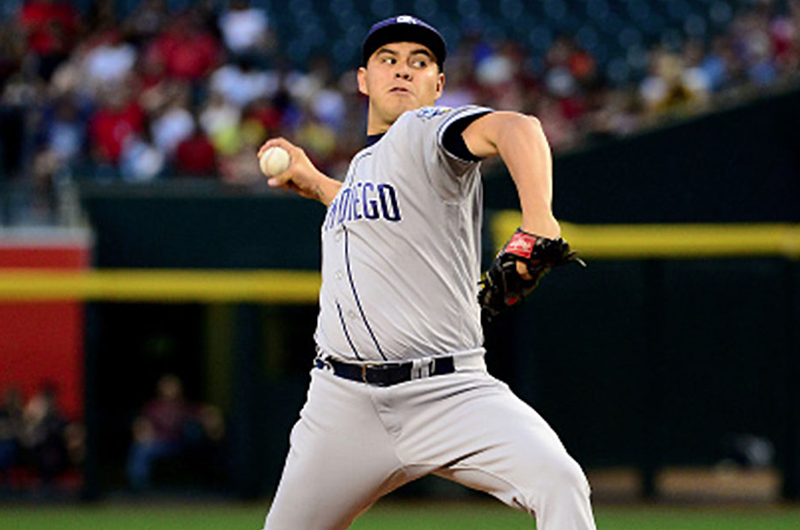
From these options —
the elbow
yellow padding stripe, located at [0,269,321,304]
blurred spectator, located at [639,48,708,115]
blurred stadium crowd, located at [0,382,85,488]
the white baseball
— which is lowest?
blurred stadium crowd, located at [0,382,85,488]

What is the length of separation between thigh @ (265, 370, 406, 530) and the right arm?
2.33ft

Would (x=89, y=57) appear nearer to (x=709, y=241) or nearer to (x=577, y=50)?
(x=577, y=50)

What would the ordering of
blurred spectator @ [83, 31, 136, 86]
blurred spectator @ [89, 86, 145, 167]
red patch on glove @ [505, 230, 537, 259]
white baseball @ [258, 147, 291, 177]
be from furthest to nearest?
blurred spectator @ [83, 31, 136, 86] < blurred spectator @ [89, 86, 145, 167] < white baseball @ [258, 147, 291, 177] < red patch on glove @ [505, 230, 537, 259]

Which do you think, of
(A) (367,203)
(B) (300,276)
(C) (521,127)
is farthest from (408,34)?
(B) (300,276)

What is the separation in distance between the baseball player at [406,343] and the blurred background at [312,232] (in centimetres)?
458

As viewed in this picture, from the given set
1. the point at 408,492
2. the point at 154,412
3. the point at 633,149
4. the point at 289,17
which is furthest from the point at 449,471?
the point at 289,17

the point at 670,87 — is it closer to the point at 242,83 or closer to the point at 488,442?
the point at 242,83

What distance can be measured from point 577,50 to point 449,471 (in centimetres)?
910

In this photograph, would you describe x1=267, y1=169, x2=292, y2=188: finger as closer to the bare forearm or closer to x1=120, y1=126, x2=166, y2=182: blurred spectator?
the bare forearm

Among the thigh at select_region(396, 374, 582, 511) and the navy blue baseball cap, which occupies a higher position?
the navy blue baseball cap

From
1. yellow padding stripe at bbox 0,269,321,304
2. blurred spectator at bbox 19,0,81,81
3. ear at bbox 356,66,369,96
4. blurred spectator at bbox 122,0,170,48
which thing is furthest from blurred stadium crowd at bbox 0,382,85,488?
ear at bbox 356,66,369,96

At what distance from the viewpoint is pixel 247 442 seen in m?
8.08

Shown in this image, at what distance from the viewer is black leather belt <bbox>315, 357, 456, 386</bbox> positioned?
3129mm

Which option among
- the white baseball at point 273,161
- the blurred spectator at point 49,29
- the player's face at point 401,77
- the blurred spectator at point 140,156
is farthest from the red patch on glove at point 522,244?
the blurred spectator at point 49,29
